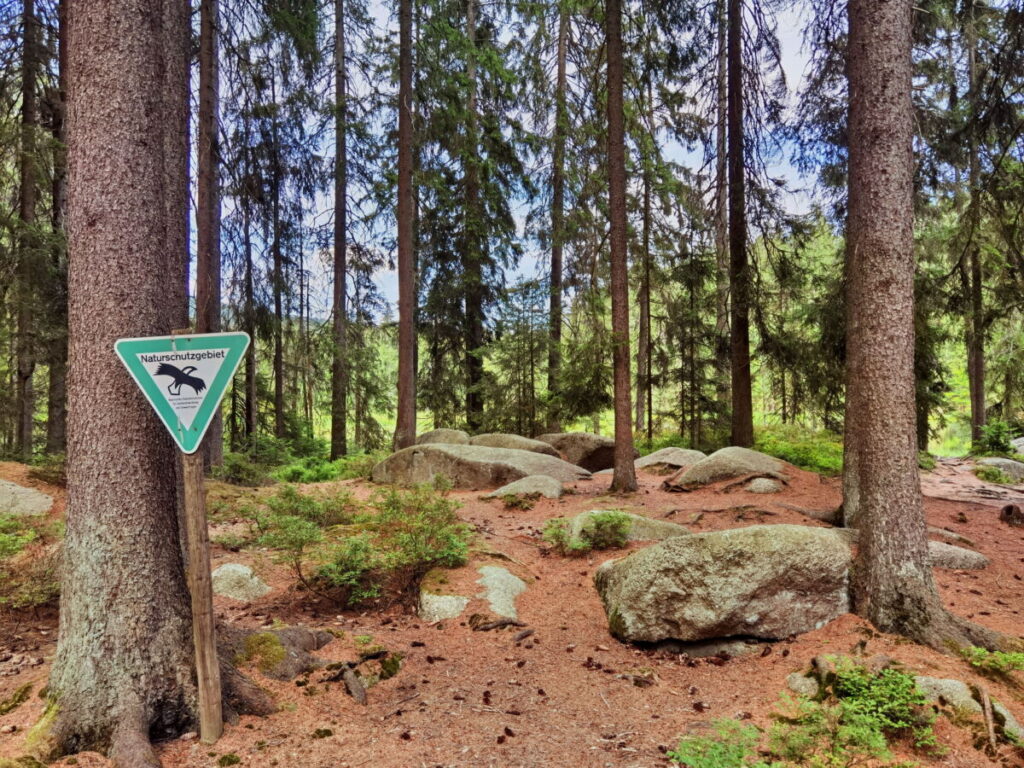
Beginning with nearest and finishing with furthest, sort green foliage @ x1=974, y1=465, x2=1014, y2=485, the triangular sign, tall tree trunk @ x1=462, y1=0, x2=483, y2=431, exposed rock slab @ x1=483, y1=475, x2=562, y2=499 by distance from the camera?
the triangular sign → exposed rock slab @ x1=483, y1=475, x2=562, y2=499 → green foliage @ x1=974, y1=465, x2=1014, y2=485 → tall tree trunk @ x1=462, y1=0, x2=483, y2=431

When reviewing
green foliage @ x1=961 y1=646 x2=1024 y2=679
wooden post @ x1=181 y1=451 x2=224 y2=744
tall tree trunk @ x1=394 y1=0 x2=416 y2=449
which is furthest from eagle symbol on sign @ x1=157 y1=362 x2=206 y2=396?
tall tree trunk @ x1=394 y1=0 x2=416 y2=449

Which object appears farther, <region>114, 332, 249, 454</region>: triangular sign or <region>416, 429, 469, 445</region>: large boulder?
<region>416, 429, 469, 445</region>: large boulder

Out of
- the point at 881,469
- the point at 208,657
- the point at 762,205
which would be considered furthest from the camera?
the point at 762,205

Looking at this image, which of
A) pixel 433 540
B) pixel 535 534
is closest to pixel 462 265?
pixel 535 534

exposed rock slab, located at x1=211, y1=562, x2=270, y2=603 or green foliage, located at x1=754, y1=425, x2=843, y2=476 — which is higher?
green foliage, located at x1=754, y1=425, x2=843, y2=476

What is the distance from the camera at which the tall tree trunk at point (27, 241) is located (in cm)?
1007

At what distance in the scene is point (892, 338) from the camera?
4.59 metres

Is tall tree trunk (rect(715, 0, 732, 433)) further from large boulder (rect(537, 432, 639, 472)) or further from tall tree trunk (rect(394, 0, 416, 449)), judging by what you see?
tall tree trunk (rect(394, 0, 416, 449))

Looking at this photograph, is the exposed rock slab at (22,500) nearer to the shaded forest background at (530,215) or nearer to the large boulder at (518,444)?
the shaded forest background at (530,215)

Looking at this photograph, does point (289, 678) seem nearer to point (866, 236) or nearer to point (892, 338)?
point (892, 338)

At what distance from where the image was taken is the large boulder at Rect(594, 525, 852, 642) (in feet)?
15.2

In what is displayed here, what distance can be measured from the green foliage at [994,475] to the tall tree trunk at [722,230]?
555 cm

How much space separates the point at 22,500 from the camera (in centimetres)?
746

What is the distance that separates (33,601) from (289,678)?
242 cm
